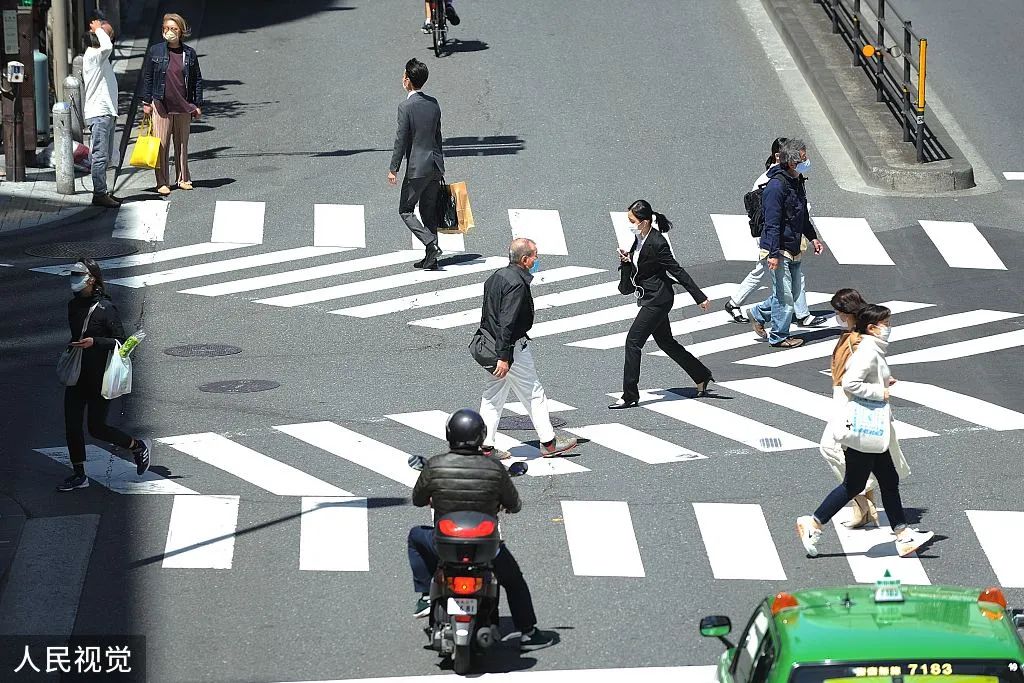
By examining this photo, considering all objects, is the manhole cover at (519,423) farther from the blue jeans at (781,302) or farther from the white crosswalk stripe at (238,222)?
the white crosswalk stripe at (238,222)

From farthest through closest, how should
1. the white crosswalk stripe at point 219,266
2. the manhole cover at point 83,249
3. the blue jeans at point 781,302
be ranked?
1. the manhole cover at point 83,249
2. the white crosswalk stripe at point 219,266
3. the blue jeans at point 781,302

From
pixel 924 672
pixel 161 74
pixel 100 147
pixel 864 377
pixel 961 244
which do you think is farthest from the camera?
pixel 161 74

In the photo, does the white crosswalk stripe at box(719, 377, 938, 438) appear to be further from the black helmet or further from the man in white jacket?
the man in white jacket

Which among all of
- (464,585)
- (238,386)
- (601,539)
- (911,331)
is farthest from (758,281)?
Result: (464,585)

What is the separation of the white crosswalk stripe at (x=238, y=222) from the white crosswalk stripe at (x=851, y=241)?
705cm

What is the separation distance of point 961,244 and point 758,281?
415cm

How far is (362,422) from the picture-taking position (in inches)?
575

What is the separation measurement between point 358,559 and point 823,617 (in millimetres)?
5047

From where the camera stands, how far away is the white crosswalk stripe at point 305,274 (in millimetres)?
18891

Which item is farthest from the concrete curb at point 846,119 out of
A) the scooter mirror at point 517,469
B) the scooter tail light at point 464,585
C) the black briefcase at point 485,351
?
the scooter tail light at point 464,585

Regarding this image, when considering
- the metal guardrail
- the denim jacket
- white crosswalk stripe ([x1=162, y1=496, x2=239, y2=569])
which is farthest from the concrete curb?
white crosswalk stripe ([x1=162, y1=496, x2=239, y2=569])

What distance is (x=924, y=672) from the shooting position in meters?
6.49

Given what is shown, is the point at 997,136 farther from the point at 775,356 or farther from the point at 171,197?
the point at 171,197

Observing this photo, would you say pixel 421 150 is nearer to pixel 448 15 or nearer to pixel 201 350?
pixel 201 350
